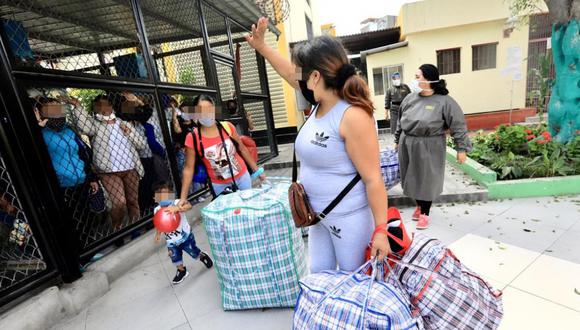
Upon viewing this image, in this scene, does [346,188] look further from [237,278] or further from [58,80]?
[58,80]

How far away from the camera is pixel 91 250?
2.76 metres

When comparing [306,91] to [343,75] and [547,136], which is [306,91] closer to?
[343,75]

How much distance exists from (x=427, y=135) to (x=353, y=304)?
8.16 feet

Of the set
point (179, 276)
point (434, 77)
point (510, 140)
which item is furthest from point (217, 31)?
point (510, 140)

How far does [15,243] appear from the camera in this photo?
2.75 metres

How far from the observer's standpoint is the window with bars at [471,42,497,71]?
439 inches

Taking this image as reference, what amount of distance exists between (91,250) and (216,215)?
1.50 metres

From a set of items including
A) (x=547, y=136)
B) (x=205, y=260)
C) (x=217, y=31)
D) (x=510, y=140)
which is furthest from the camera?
(x=217, y=31)

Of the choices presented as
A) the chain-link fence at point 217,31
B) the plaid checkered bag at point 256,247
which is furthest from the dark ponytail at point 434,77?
the chain-link fence at point 217,31

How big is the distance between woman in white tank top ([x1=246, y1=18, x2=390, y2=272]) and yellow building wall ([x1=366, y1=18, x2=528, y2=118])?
11250 mm

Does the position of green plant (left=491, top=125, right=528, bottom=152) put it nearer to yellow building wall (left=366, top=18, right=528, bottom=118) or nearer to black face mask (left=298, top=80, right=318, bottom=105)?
black face mask (left=298, top=80, right=318, bottom=105)

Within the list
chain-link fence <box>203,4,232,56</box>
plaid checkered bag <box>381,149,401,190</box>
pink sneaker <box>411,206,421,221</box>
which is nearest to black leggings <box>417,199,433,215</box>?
pink sneaker <box>411,206,421,221</box>

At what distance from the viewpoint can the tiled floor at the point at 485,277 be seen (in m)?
2.07

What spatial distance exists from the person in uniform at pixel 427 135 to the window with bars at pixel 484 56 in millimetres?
10091
